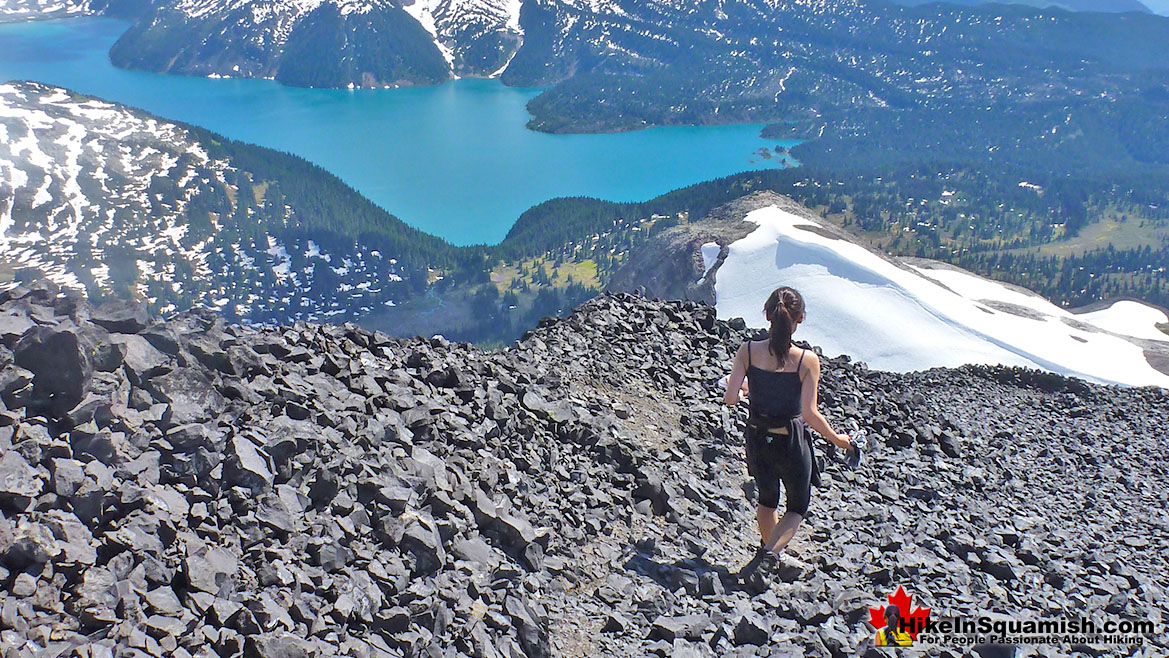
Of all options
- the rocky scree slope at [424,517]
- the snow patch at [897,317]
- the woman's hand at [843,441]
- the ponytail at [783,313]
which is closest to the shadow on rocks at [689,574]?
the rocky scree slope at [424,517]

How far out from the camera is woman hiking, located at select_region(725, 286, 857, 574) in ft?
29.8

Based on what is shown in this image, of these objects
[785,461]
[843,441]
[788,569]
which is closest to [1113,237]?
[843,441]

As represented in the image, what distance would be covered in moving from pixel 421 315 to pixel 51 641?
128764 mm

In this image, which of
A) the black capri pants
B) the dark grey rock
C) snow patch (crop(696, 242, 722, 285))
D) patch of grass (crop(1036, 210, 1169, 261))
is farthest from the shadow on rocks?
patch of grass (crop(1036, 210, 1169, 261))

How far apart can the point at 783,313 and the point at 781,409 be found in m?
1.13

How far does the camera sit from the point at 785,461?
958 cm

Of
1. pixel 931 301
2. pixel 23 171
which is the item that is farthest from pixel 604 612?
pixel 23 171

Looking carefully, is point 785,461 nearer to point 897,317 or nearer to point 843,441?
point 843,441

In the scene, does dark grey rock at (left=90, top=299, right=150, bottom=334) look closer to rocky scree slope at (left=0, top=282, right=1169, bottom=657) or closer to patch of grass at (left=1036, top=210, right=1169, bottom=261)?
rocky scree slope at (left=0, top=282, right=1169, bottom=657)

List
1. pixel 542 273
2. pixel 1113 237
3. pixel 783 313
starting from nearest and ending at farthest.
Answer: pixel 783 313, pixel 542 273, pixel 1113 237

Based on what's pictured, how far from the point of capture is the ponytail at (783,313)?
8969 mm

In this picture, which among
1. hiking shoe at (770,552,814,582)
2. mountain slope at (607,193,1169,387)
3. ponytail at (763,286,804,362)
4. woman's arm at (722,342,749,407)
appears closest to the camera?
Answer: ponytail at (763,286,804,362)

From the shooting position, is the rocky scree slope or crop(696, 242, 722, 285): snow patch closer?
the rocky scree slope

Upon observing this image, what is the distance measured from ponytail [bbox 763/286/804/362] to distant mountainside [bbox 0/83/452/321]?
13457 cm
